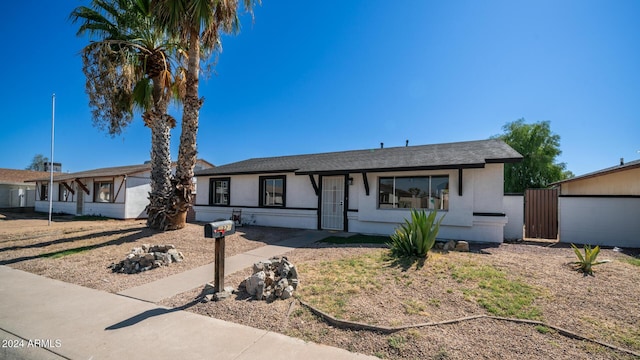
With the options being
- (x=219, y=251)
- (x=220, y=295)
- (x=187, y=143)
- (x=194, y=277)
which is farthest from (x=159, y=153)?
(x=220, y=295)

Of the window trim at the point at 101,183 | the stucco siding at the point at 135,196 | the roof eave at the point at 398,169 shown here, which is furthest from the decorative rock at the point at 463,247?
the window trim at the point at 101,183

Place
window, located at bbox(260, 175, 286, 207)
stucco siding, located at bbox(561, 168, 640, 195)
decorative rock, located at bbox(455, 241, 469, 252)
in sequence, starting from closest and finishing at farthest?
decorative rock, located at bbox(455, 241, 469, 252), stucco siding, located at bbox(561, 168, 640, 195), window, located at bbox(260, 175, 286, 207)

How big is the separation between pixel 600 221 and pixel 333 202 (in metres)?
9.34

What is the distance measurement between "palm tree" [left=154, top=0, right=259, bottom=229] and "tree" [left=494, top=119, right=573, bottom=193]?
2825cm

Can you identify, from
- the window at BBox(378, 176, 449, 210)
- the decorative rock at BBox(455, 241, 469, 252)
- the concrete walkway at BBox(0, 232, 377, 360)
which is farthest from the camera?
the window at BBox(378, 176, 449, 210)

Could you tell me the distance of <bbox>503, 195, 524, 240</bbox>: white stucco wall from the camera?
34.7 ft

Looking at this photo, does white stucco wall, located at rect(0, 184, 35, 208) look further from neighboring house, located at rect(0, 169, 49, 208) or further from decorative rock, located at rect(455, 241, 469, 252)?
decorative rock, located at rect(455, 241, 469, 252)

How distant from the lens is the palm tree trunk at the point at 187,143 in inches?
417

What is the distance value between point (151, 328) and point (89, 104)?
33.0 ft

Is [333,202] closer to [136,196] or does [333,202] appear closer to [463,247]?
[463,247]

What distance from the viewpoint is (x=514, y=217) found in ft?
35.1

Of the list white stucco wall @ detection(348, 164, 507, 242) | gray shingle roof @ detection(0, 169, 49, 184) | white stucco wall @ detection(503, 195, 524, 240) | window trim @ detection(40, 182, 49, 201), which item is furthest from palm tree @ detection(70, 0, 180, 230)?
gray shingle roof @ detection(0, 169, 49, 184)

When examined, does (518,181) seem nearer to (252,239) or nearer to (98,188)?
(252,239)

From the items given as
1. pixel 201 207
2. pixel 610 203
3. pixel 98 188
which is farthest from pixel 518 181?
pixel 98 188
